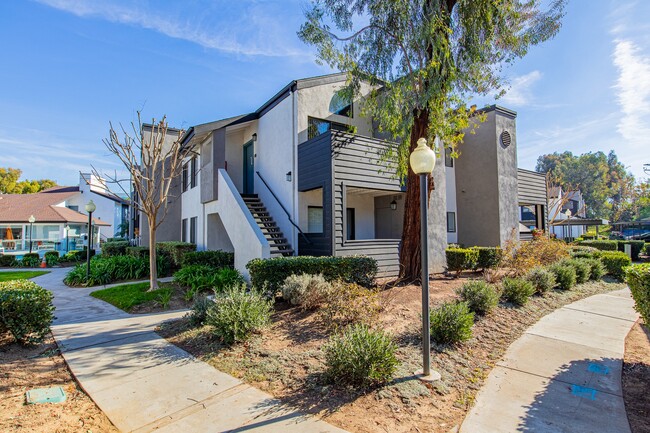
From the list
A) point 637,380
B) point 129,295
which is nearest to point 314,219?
point 129,295

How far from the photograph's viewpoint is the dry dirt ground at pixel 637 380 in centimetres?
347

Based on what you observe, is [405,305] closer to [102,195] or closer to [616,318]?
[616,318]

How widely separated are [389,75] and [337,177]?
127 inches

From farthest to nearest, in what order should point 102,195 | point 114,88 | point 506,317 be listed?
point 102,195 < point 114,88 < point 506,317

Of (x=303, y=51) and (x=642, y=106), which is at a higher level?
(x=303, y=51)

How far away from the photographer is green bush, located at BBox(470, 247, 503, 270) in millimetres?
11469

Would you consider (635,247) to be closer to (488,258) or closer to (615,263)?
(615,263)

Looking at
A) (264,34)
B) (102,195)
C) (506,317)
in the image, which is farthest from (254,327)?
(102,195)

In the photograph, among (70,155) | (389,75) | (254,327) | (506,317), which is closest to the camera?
(254,327)

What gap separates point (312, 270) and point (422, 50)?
587 centimetres

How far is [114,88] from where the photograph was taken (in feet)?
38.4

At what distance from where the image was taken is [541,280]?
8.37m

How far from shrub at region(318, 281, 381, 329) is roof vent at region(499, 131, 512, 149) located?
1331 cm

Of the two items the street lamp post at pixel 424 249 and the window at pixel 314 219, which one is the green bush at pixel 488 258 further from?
the street lamp post at pixel 424 249
